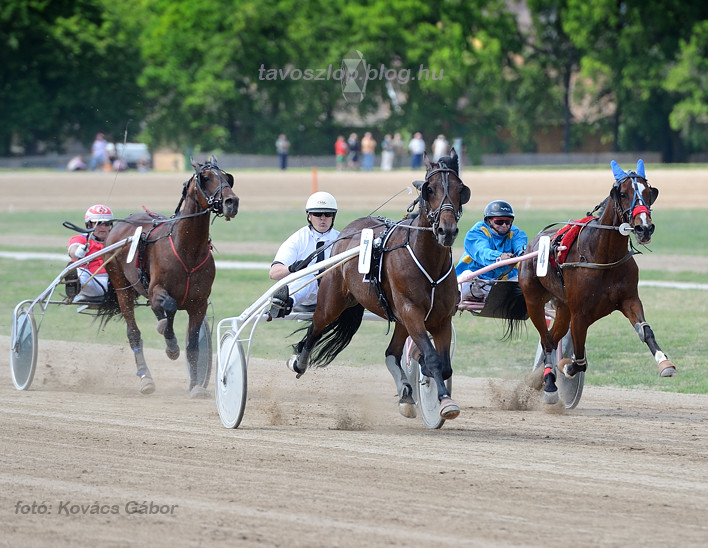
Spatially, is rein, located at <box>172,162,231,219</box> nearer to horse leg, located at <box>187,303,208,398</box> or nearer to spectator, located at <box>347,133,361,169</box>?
horse leg, located at <box>187,303,208,398</box>

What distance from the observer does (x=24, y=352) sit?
343 inches

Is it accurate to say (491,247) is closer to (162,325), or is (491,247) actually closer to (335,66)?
(162,325)

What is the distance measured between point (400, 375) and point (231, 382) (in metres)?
1.03

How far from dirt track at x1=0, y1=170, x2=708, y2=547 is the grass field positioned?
3.49ft

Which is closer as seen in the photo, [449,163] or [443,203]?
[443,203]

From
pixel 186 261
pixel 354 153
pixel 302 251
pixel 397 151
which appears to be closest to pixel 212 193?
pixel 186 261

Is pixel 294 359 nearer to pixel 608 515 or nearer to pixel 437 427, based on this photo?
pixel 437 427

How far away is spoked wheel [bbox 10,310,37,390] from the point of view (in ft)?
28.2

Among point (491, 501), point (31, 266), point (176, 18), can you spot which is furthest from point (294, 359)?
point (176, 18)

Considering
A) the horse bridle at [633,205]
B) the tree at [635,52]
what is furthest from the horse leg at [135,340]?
the tree at [635,52]

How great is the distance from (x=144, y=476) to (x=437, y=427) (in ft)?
6.93

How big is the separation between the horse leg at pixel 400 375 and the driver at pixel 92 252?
294cm

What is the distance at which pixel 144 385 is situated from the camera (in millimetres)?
8406

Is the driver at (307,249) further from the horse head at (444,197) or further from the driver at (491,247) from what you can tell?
the horse head at (444,197)
